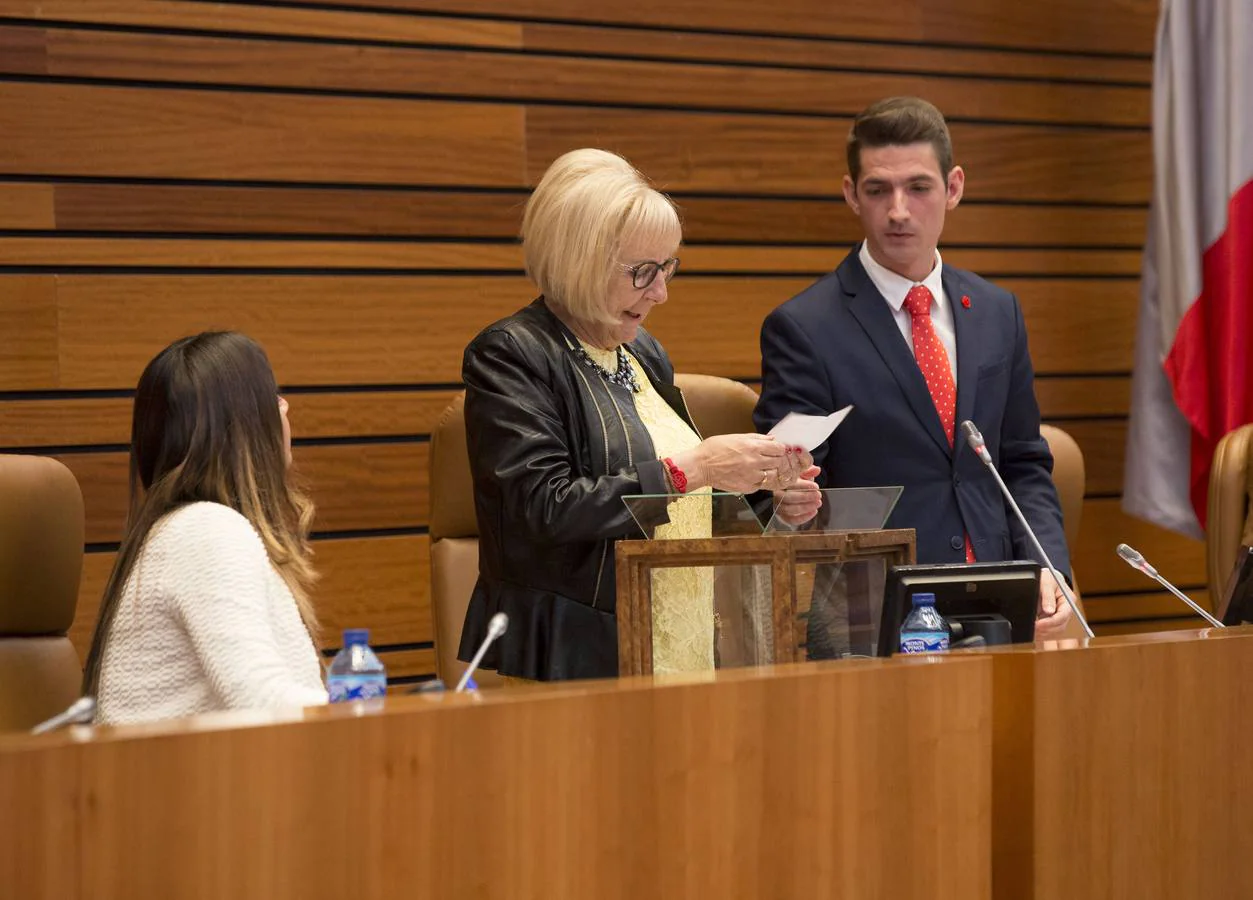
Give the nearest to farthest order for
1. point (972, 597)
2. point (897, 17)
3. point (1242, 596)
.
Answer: point (972, 597) → point (1242, 596) → point (897, 17)

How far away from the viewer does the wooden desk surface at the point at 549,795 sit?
119 cm

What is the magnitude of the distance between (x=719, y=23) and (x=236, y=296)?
1432 mm

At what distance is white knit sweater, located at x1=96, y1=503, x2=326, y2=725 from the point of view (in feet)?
5.78

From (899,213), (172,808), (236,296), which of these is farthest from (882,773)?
(236,296)

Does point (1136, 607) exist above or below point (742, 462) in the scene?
below

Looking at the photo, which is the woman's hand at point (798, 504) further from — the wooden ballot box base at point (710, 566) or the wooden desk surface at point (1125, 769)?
the wooden desk surface at point (1125, 769)

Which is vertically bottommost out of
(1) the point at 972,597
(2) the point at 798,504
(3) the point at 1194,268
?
(1) the point at 972,597

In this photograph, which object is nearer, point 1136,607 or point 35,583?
point 35,583

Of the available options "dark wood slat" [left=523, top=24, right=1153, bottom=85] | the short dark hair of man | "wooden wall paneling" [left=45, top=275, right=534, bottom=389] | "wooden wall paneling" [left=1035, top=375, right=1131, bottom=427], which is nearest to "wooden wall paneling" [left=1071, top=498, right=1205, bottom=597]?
"wooden wall paneling" [left=1035, top=375, right=1131, bottom=427]

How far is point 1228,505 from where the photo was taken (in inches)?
136

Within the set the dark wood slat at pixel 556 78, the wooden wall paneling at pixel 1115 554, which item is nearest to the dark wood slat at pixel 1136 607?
the wooden wall paneling at pixel 1115 554

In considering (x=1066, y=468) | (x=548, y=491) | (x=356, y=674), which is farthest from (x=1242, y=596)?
(x=1066, y=468)

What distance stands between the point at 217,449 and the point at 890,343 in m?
1.35

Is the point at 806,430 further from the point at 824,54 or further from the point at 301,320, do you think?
the point at 824,54
